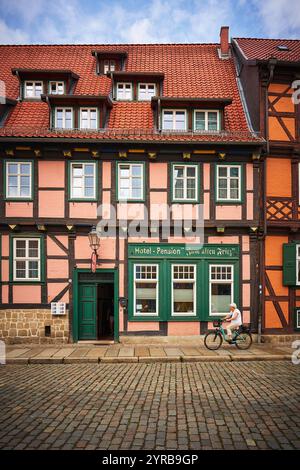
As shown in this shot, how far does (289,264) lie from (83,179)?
8.43 meters

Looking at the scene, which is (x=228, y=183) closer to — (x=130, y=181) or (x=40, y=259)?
(x=130, y=181)

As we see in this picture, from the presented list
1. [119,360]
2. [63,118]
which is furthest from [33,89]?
[119,360]

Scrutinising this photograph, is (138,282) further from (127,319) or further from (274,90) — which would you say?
(274,90)

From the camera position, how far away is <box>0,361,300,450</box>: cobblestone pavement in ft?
17.0

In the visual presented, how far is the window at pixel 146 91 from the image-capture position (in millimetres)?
15648

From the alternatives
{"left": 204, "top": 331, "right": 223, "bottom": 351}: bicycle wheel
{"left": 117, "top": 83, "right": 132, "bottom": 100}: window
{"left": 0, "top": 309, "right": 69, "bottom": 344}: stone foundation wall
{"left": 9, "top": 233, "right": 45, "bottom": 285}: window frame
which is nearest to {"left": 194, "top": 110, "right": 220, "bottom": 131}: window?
{"left": 117, "top": 83, "right": 132, "bottom": 100}: window

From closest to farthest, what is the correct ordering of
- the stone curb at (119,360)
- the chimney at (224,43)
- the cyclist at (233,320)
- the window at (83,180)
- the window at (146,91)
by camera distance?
the stone curb at (119,360)
the cyclist at (233,320)
the window at (83,180)
the window at (146,91)
the chimney at (224,43)

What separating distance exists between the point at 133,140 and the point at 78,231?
3941mm

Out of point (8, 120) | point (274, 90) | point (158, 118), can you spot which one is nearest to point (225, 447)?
point (158, 118)

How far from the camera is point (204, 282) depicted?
13414mm

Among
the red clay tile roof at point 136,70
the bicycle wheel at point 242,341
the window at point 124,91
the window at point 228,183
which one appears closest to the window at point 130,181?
the red clay tile roof at point 136,70

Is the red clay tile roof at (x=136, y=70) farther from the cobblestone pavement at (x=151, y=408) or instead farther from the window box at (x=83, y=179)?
the cobblestone pavement at (x=151, y=408)

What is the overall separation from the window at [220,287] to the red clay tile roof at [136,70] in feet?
16.3

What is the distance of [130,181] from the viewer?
13.4m
